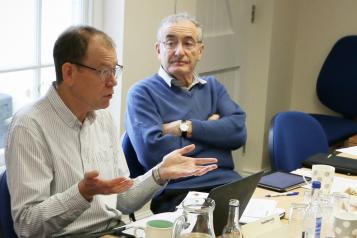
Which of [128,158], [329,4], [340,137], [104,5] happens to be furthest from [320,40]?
[128,158]

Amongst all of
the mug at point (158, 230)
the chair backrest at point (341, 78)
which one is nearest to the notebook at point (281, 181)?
the mug at point (158, 230)

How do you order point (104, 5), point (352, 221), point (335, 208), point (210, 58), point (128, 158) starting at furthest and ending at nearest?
point (210, 58), point (104, 5), point (128, 158), point (335, 208), point (352, 221)

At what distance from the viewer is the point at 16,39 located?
2836 millimetres

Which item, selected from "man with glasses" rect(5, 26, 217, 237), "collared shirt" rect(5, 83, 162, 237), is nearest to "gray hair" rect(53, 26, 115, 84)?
"man with glasses" rect(5, 26, 217, 237)

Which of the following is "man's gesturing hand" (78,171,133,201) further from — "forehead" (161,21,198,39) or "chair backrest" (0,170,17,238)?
"forehead" (161,21,198,39)

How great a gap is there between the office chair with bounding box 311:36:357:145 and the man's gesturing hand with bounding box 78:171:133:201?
3.07m

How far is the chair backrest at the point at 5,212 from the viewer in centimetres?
194

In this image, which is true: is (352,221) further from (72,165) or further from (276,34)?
(276,34)

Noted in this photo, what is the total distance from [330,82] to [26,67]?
9.00 feet

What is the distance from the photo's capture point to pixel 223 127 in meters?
2.90

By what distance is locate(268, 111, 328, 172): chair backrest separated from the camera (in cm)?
305

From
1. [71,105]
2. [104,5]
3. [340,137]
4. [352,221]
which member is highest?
[104,5]

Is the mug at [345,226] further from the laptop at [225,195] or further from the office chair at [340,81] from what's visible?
the office chair at [340,81]

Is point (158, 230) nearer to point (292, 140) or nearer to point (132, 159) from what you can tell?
point (132, 159)
